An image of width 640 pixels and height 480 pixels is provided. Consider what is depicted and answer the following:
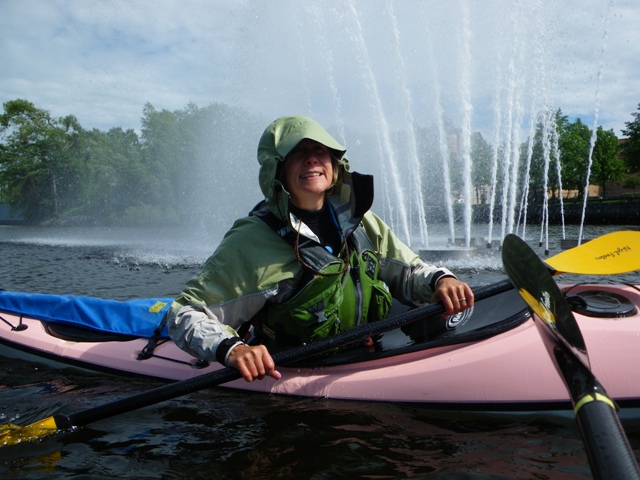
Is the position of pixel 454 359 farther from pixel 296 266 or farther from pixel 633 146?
pixel 633 146

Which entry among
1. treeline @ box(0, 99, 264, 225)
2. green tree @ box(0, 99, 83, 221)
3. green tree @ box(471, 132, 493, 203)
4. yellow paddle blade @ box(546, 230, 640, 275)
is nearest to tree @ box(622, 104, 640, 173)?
green tree @ box(471, 132, 493, 203)

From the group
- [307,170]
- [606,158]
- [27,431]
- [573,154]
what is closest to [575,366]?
[307,170]

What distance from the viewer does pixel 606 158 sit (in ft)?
121

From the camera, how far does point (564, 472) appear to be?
7.33 feet

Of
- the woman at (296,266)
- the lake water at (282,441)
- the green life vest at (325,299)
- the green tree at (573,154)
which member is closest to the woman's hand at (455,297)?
the woman at (296,266)

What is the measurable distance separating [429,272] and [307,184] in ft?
2.75

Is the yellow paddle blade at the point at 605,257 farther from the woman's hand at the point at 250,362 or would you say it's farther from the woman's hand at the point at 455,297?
the woman's hand at the point at 250,362

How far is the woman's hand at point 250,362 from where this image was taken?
237 cm

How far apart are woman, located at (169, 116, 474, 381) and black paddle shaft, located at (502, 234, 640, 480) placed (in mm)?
700

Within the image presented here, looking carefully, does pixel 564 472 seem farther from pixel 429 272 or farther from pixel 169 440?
pixel 169 440

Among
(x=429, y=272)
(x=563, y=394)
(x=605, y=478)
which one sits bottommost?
(x=563, y=394)

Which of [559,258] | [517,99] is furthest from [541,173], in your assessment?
[559,258]

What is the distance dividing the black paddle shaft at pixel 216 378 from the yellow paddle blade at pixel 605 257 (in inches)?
28.8

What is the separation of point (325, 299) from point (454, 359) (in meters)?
0.72
